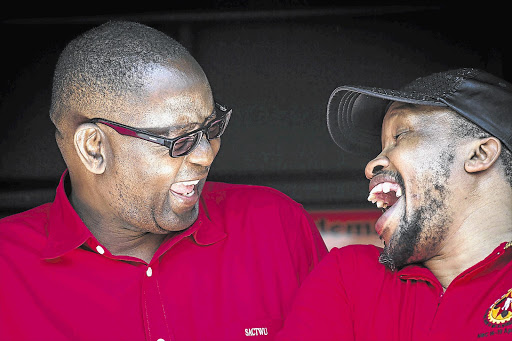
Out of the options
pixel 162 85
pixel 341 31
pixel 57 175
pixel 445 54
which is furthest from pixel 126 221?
pixel 445 54

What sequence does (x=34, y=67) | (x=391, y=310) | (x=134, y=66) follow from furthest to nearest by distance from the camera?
(x=34, y=67)
(x=134, y=66)
(x=391, y=310)

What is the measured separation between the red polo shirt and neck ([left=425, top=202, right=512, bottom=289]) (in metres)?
0.49

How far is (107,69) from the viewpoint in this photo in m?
2.38

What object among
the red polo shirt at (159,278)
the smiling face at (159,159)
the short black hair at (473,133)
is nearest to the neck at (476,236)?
the short black hair at (473,133)

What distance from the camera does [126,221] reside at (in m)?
2.44

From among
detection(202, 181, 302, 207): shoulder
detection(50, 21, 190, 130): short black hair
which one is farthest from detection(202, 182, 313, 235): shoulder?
detection(50, 21, 190, 130): short black hair

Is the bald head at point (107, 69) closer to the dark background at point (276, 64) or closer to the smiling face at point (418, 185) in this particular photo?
Result: the smiling face at point (418, 185)

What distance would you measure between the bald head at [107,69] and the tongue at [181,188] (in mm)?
273

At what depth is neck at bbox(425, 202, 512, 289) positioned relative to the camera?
2223mm

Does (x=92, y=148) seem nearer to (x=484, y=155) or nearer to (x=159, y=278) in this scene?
(x=159, y=278)

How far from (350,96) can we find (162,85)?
0.62m

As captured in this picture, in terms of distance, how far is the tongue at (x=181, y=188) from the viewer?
2.38 m

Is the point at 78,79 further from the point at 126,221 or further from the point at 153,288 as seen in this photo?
the point at 153,288

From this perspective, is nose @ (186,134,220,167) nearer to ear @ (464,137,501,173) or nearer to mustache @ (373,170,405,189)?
mustache @ (373,170,405,189)
